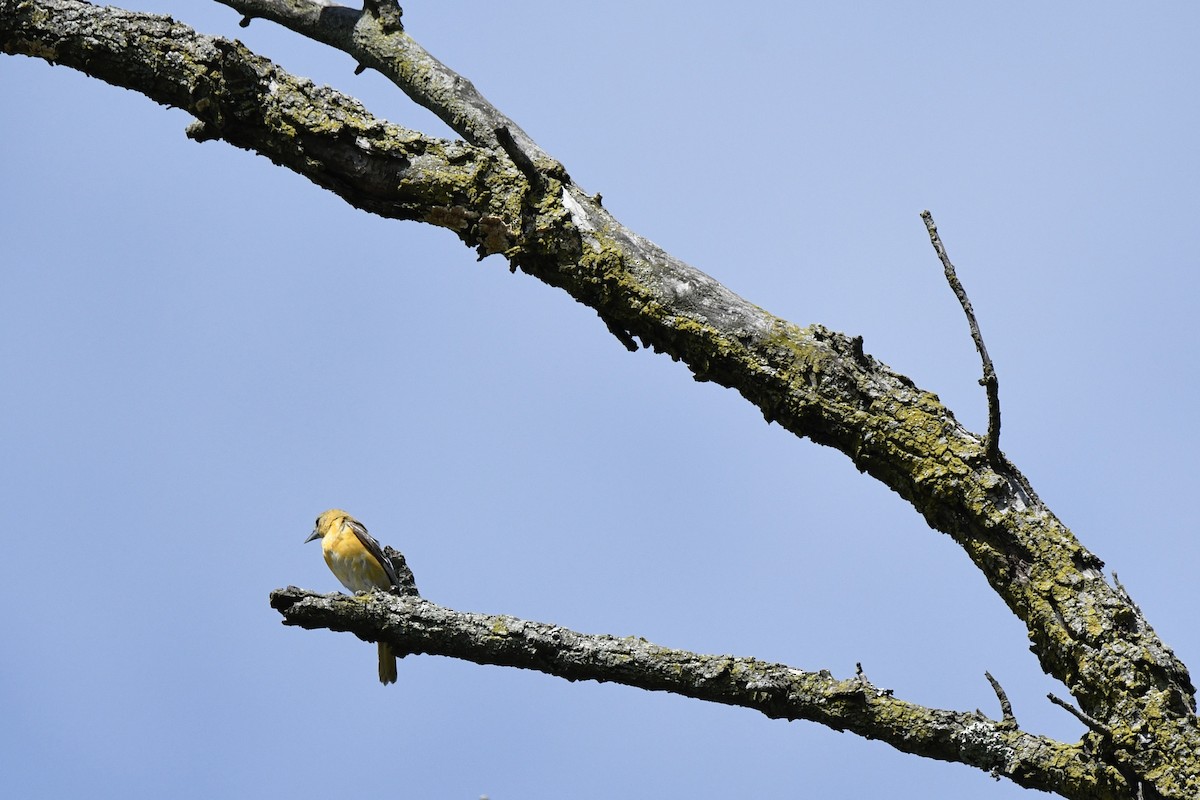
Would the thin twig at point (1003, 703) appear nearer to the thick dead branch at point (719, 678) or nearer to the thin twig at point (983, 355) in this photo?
the thick dead branch at point (719, 678)

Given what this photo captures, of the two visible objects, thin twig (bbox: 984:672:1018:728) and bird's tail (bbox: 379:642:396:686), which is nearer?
thin twig (bbox: 984:672:1018:728)

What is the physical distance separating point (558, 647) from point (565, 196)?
1306 mm

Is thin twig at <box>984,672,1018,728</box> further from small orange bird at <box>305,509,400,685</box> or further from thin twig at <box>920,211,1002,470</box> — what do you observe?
small orange bird at <box>305,509,400,685</box>

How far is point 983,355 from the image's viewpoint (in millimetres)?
2730

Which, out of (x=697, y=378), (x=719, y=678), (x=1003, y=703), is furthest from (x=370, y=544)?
(x=1003, y=703)

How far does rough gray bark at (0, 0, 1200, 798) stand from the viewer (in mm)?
2604

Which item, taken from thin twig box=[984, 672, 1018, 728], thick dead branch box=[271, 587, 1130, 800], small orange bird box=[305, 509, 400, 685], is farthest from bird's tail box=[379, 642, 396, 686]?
thin twig box=[984, 672, 1018, 728]

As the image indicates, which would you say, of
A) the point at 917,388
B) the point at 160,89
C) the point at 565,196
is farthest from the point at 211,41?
the point at 917,388

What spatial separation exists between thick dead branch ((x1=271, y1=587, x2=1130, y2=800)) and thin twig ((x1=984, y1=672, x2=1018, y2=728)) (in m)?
0.02

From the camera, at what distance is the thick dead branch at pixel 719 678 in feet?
8.68

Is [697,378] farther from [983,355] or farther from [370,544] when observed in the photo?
[370,544]

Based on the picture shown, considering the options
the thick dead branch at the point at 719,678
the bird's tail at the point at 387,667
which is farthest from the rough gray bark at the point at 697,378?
the bird's tail at the point at 387,667

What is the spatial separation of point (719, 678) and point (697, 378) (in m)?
0.83

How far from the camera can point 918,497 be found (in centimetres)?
291
